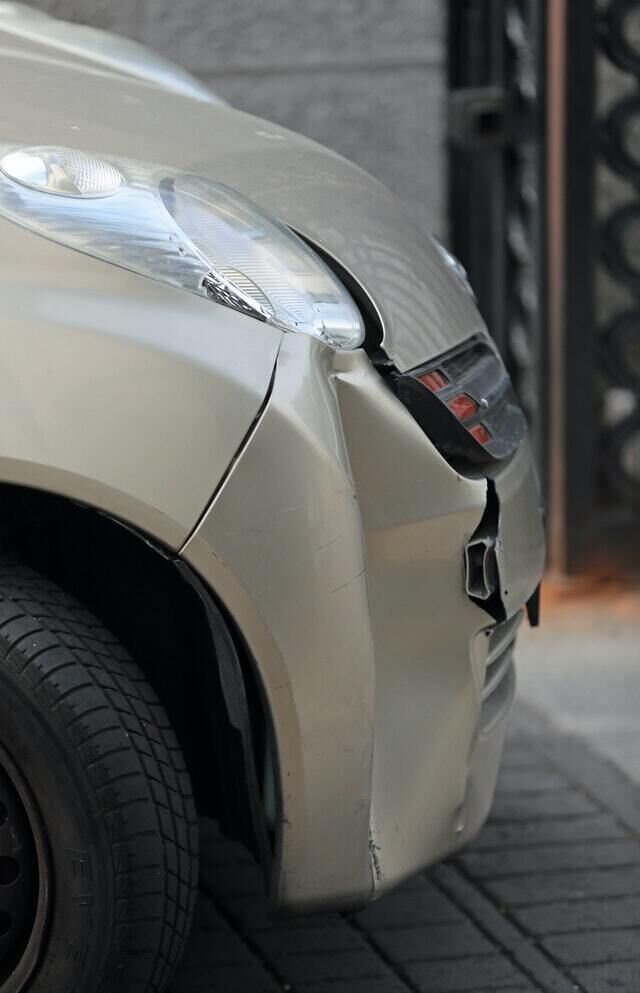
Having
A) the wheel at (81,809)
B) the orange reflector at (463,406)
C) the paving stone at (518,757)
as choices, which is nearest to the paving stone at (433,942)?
the wheel at (81,809)

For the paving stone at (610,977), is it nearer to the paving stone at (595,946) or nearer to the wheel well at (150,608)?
the paving stone at (595,946)

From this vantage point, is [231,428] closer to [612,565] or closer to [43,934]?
[43,934]

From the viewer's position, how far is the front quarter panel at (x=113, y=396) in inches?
71.8

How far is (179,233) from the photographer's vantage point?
1965 millimetres

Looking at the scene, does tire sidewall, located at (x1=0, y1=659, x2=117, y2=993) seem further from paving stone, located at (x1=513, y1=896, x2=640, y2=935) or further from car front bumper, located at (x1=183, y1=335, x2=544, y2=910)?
paving stone, located at (x1=513, y1=896, x2=640, y2=935)

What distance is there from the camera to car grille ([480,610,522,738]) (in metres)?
2.30

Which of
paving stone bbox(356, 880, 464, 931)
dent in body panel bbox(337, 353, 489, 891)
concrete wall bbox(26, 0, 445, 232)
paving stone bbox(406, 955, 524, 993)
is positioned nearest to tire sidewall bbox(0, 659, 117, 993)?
dent in body panel bbox(337, 353, 489, 891)

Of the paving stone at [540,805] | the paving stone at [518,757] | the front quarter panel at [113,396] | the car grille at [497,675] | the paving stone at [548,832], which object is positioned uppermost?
the front quarter panel at [113,396]

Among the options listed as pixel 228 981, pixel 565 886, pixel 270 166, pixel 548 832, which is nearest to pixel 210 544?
pixel 270 166

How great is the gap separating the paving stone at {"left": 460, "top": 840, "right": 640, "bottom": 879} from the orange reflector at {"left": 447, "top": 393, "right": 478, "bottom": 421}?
1.06 m

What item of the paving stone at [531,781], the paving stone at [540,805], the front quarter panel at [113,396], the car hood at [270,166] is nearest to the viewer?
the front quarter panel at [113,396]

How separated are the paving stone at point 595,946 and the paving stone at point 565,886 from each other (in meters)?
0.15

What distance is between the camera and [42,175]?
1960mm

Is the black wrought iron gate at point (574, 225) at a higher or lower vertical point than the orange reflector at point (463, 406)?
lower
